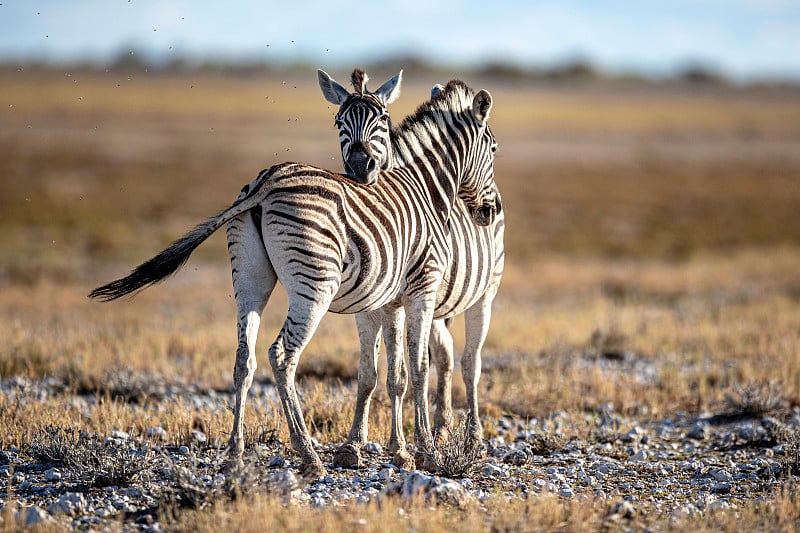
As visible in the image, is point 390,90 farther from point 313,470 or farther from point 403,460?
point 313,470

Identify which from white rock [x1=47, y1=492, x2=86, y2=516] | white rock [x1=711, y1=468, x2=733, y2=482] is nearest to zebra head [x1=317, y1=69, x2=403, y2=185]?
white rock [x1=47, y1=492, x2=86, y2=516]

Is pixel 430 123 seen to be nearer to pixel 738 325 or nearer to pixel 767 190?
pixel 738 325

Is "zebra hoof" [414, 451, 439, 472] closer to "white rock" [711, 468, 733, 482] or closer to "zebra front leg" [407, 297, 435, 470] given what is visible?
"zebra front leg" [407, 297, 435, 470]

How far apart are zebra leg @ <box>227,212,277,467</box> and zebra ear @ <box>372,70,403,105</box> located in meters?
1.97

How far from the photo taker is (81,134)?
50281 millimetres

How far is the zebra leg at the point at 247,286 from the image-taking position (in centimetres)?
591

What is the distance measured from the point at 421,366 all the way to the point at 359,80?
2.43 meters

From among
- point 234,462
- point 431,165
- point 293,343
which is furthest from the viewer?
point 431,165

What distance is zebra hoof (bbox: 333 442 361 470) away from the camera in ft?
21.5

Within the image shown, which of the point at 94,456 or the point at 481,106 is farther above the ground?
the point at 481,106

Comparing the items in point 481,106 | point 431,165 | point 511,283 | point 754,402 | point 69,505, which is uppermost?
point 481,106

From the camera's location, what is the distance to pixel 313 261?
5.79 meters

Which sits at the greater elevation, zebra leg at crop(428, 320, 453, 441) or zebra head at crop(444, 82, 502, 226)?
zebra head at crop(444, 82, 502, 226)

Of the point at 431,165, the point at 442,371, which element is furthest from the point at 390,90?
the point at 442,371
